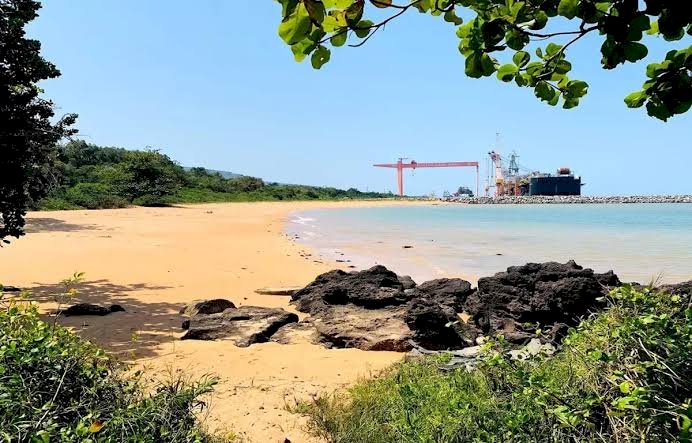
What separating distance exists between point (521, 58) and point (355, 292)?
5.60m

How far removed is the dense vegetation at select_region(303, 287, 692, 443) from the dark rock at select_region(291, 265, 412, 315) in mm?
3379

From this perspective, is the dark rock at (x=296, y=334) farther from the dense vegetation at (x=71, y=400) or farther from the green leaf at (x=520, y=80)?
the green leaf at (x=520, y=80)

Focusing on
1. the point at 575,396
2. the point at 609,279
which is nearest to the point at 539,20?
the point at 575,396

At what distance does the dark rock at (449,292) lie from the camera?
8473mm

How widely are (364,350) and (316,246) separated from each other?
606 inches

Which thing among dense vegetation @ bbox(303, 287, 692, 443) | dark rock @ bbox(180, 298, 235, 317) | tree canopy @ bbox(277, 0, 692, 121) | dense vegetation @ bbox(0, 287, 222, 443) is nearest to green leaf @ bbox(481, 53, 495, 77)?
tree canopy @ bbox(277, 0, 692, 121)

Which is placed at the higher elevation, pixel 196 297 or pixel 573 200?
pixel 573 200

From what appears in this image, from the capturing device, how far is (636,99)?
2.04m

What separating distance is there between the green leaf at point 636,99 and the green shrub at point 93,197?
4038cm

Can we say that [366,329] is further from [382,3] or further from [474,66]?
[382,3]

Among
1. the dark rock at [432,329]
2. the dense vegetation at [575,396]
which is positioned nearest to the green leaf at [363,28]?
the dense vegetation at [575,396]

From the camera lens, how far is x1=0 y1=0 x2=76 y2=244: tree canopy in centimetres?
704

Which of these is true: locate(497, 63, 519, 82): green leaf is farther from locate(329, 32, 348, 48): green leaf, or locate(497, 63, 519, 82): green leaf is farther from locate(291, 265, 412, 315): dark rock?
locate(291, 265, 412, 315): dark rock

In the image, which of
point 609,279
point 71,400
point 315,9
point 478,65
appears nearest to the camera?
point 315,9
